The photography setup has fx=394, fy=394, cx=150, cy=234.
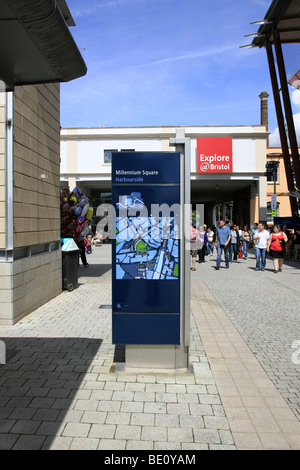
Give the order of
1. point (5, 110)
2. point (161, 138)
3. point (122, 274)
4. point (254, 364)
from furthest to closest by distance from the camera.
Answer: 1. point (161, 138)
2. point (5, 110)
3. point (254, 364)
4. point (122, 274)

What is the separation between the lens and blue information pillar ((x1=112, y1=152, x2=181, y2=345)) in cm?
431

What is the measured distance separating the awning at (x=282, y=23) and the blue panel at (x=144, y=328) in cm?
2224

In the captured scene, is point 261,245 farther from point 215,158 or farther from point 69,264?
point 215,158

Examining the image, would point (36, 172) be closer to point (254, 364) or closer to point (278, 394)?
point (254, 364)

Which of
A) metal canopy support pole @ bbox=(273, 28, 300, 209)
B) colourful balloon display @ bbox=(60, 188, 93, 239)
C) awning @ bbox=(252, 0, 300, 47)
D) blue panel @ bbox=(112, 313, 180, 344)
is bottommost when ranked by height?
blue panel @ bbox=(112, 313, 180, 344)

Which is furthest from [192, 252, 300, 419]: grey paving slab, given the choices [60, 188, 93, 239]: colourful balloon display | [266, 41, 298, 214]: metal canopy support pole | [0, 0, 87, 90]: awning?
[266, 41, 298, 214]: metal canopy support pole

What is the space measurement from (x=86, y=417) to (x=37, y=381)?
39.1 inches

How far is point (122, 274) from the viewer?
4.38m

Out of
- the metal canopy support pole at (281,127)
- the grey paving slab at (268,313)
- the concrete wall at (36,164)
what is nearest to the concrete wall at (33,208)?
the concrete wall at (36,164)

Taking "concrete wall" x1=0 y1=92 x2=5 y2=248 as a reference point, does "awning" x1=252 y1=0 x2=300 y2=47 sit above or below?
above

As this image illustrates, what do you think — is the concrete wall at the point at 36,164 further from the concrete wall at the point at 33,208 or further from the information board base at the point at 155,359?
the information board base at the point at 155,359

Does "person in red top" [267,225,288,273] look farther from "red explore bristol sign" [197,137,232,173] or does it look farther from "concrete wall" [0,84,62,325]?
"red explore bristol sign" [197,137,232,173]

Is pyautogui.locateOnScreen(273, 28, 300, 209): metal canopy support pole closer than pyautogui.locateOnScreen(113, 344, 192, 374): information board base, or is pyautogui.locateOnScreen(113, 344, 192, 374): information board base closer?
pyautogui.locateOnScreen(113, 344, 192, 374): information board base
